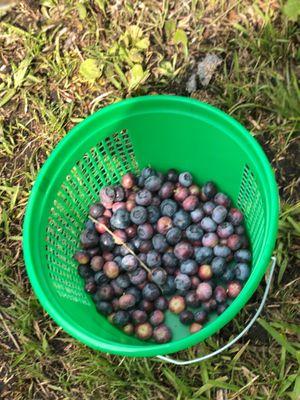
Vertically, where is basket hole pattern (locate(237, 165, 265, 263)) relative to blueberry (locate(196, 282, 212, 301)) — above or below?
above

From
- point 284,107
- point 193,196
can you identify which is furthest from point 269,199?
point 284,107

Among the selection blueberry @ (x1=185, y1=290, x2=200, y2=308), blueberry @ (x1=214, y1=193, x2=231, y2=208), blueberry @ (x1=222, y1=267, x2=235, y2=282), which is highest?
blueberry @ (x1=214, y1=193, x2=231, y2=208)

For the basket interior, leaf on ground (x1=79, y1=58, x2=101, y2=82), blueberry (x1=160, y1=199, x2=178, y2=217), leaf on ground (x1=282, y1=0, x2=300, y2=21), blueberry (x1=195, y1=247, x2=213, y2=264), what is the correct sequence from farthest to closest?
leaf on ground (x1=79, y1=58, x2=101, y2=82) < leaf on ground (x1=282, y1=0, x2=300, y2=21) < blueberry (x1=160, y1=199, x2=178, y2=217) < blueberry (x1=195, y1=247, x2=213, y2=264) < the basket interior

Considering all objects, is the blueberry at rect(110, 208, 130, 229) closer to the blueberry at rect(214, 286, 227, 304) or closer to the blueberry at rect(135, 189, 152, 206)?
the blueberry at rect(135, 189, 152, 206)

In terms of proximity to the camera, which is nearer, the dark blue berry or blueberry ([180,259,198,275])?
blueberry ([180,259,198,275])

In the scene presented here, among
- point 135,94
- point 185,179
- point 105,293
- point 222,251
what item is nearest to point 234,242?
point 222,251

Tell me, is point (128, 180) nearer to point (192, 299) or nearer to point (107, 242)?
point (107, 242)

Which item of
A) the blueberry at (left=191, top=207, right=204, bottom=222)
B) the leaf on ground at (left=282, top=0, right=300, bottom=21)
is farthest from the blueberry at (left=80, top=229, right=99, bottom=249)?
the leaf on ground at (left=282, top=0, right=300, bottom=21)

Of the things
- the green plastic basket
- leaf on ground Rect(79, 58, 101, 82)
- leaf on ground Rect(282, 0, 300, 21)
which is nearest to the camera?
the green plastic basket
